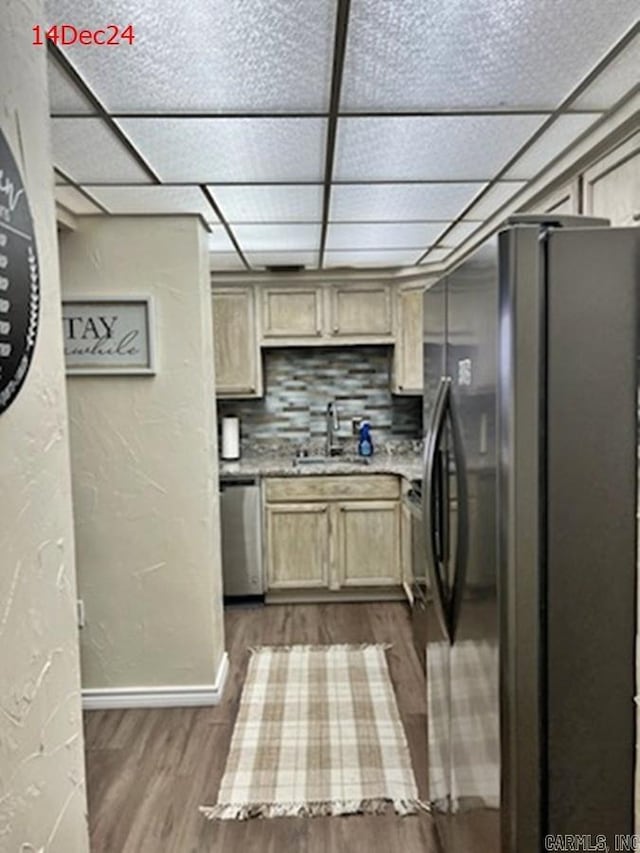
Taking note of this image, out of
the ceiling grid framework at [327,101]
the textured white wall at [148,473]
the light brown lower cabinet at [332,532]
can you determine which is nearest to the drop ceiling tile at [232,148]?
the ceiling grid framework at [327,101]

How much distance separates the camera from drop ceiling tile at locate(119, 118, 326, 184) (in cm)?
187

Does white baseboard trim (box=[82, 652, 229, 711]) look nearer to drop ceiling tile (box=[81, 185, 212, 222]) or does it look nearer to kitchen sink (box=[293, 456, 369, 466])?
kitchen sink (box=[293, 456, 369, 466])

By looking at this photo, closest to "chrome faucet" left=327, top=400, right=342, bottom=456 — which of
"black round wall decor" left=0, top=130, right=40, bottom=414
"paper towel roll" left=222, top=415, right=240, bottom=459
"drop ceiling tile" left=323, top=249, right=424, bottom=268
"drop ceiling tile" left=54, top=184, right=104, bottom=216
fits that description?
"paper towel roll" left=222, top=415, right=240, bottom=459

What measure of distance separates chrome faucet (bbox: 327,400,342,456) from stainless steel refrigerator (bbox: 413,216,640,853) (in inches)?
139

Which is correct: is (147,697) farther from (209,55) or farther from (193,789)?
(209,55)

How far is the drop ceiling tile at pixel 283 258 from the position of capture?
3.90m

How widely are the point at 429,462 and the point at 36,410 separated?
1010 millimetres

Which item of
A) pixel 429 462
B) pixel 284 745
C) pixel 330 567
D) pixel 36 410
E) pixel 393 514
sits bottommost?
pixel 284 745

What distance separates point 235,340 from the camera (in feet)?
15.0

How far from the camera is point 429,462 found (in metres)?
1.73

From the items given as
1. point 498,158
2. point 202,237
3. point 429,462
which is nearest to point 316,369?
point 202,237

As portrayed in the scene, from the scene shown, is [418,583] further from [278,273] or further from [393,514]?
[278,273]
